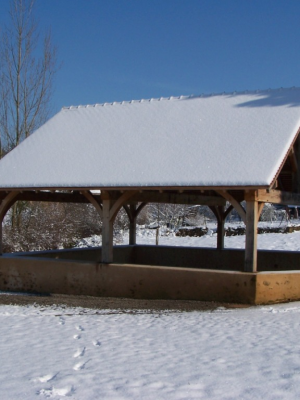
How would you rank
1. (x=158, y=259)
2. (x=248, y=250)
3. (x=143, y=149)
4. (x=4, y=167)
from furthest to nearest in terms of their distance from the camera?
(x=158, y=259), (x=4, y=167), (x=143, y=149), (x=248, y=250)

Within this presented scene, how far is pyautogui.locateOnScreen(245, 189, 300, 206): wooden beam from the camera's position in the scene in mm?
9492

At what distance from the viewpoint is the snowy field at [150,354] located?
475 cm

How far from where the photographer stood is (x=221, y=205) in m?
14.4

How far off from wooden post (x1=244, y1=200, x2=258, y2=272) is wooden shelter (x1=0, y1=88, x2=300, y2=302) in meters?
0.02

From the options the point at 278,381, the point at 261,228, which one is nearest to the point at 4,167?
the point at 278,381

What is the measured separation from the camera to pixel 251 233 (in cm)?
962

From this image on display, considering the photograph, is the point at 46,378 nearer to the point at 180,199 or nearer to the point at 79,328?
the point at 79,328

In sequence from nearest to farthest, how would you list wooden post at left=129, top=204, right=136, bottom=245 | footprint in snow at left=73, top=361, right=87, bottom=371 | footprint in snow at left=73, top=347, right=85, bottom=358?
footprint in snow at left=73, top=361, right=87, bottom=371 → footprint in snow at left=73, top=347, right=85, bottom=358 → wooden post at left=129, top=204, right=136, bottom=245

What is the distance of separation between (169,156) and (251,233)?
103 inches

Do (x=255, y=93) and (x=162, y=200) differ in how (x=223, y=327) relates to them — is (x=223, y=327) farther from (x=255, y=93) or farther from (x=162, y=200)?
(x=255, y=93)

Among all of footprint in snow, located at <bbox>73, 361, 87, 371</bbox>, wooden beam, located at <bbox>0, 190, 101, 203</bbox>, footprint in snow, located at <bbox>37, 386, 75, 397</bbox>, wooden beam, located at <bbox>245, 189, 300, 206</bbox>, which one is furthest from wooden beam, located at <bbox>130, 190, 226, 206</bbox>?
footprint in snow, located at <bbox>37, 386, 75, 397</bbox>

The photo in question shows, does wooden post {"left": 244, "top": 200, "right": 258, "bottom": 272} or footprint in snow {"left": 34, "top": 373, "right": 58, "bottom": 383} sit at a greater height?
wooden post {"left": 244, "top": 200, "right": 258, "bottom": 272}

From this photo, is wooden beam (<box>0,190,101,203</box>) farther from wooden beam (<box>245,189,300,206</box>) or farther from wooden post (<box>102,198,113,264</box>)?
wooden beam (<box>245,189,300,206</box>)

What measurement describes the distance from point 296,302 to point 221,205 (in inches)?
198
